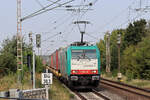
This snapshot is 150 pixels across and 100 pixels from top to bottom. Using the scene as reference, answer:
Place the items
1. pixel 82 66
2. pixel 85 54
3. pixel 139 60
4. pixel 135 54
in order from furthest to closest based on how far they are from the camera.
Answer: pixel 135 54, pixel 139 60, pixel 85 54, pixel 82 66

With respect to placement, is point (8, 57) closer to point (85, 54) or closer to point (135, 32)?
point (85, 54)

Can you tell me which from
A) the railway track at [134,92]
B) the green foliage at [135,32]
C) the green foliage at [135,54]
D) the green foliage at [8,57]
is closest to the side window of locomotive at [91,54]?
the railway track at [134,92]

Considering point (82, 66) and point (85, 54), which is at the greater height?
point (85, 54)

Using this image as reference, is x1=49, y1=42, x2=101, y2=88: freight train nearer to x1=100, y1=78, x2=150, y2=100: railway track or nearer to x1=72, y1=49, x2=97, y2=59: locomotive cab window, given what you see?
x1=72, y1=49, x2=97, y2=59: locomotive cab window

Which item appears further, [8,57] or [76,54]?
[8,57]

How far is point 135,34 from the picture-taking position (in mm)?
48875

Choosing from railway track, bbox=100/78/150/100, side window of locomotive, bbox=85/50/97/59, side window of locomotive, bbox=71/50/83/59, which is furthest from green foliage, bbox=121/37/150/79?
side window of locomotive, bbox=71/50/83/59

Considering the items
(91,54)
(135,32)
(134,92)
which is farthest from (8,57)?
(135,32)

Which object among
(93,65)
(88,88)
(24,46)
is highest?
(24,46)

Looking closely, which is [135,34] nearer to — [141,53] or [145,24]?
[145,24]

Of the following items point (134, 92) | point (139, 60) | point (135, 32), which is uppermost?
point (135, 32)

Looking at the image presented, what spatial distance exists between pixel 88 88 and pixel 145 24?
32.4 meters

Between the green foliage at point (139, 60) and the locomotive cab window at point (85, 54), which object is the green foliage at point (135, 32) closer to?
the green foliage at point (139, 60)

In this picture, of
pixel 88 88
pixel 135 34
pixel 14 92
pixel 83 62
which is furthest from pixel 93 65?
pixel 135 34
